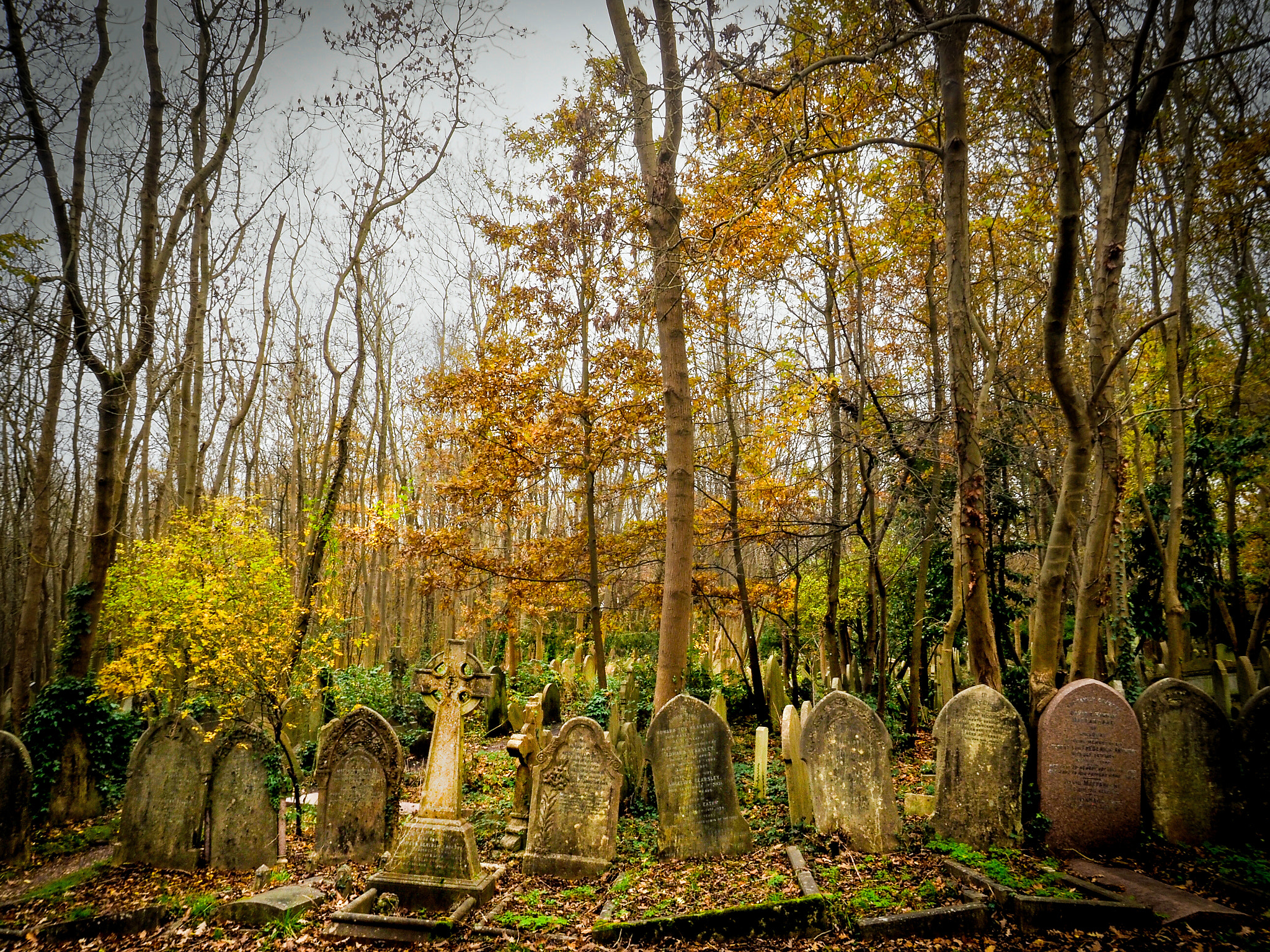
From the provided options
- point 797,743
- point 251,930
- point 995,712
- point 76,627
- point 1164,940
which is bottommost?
point 251,930

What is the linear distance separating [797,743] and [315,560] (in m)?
9.34

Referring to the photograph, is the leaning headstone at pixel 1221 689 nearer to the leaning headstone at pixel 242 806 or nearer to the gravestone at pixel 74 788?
the leaning headstone at pixel 242 806

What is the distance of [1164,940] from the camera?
377 centimetres

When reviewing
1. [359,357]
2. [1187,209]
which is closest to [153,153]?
[359,357]

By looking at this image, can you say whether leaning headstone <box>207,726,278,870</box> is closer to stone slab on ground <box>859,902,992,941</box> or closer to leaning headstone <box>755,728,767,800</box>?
leaning headstone <box>755,728,767,800</box>

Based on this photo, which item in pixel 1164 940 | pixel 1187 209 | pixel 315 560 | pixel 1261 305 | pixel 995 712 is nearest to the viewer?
pixel 1164 940

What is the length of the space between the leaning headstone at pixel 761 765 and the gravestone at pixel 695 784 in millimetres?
1538

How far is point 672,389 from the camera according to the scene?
8219 mm

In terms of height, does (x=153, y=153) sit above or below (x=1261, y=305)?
above

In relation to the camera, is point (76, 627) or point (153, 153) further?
point (153, 153)

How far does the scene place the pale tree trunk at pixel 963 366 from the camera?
255 inches

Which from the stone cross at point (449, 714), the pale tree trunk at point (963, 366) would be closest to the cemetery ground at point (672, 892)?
the stone cross at point (449, 714)

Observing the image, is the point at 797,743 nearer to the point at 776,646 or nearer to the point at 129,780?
the point at 129,780

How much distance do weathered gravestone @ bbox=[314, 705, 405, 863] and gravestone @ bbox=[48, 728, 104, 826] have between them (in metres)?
3.91
